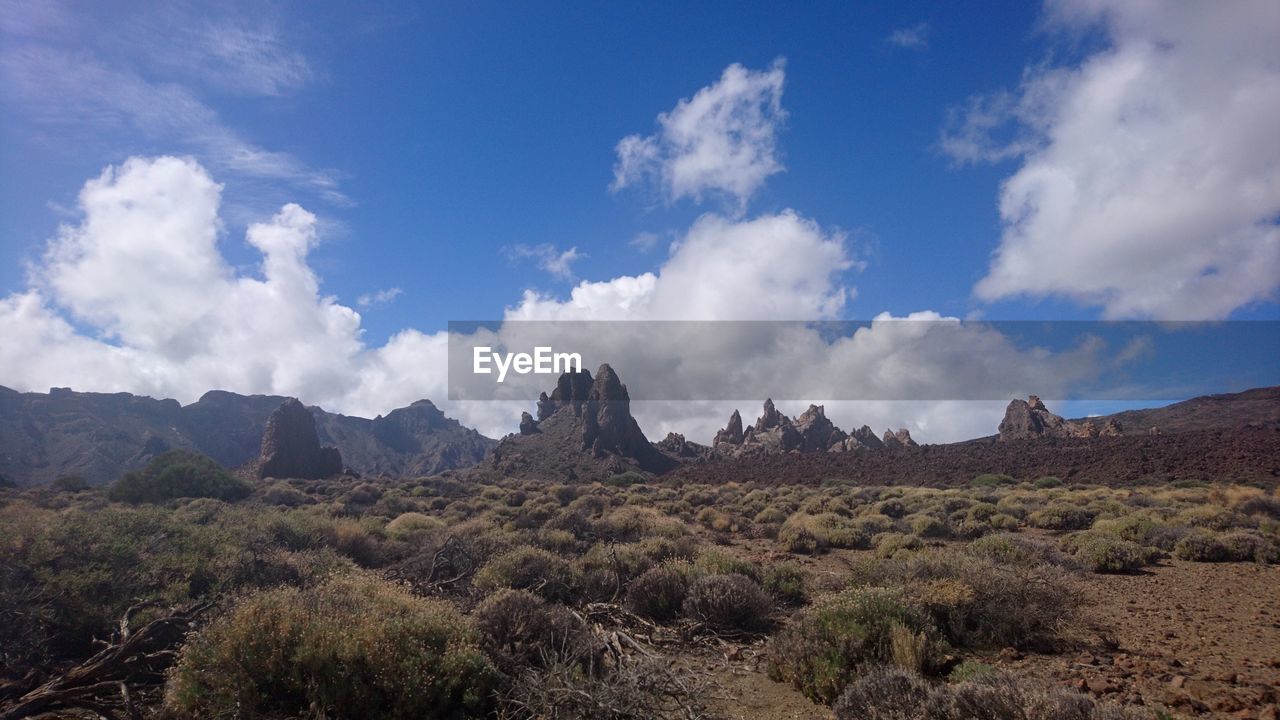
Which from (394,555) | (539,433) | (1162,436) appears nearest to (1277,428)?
(1162,436)

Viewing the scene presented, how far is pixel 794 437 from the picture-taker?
236 feet

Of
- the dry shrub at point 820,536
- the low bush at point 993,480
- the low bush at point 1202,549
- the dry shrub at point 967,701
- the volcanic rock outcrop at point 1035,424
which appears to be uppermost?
the volcanic rock outcrop at point 1035,424

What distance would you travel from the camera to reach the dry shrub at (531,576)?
9.08m

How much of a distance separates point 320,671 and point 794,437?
71.1m

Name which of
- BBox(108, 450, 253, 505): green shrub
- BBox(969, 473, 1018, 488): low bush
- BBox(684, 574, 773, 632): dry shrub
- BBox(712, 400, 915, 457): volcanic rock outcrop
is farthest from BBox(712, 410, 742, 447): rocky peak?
BBox(684, 574, 773, 632): dry shrub

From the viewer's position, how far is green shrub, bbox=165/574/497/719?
4.67 metres

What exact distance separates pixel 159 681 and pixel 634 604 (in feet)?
18.4

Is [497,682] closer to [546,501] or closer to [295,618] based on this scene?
[295,618]

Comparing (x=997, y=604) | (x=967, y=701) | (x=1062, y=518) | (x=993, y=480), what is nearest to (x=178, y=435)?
(x=993, y=480)

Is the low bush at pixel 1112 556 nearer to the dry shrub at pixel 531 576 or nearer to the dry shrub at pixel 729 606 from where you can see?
the dry shrub at pixel 729 606

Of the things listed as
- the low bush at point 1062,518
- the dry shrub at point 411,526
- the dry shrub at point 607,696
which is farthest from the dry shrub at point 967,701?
the low bush at point 1062,518

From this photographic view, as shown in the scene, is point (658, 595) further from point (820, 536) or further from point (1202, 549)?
point (1202, 549)

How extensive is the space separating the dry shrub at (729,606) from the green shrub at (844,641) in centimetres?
137

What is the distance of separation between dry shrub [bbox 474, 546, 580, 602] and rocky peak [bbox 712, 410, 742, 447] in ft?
230
